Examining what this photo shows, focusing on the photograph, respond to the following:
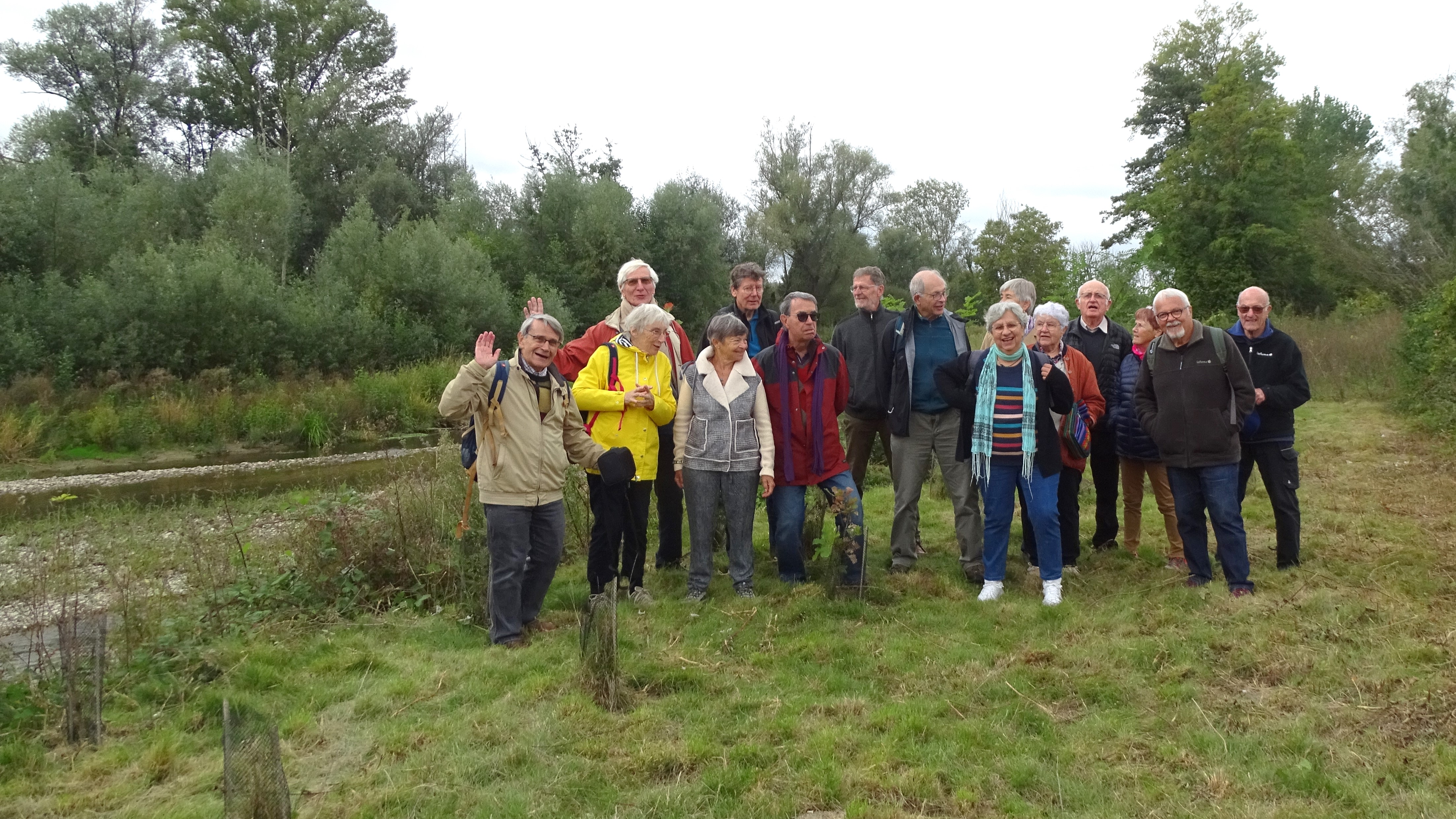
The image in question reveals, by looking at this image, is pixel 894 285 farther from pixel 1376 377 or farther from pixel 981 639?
pixel 981 639

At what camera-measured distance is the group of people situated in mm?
5512

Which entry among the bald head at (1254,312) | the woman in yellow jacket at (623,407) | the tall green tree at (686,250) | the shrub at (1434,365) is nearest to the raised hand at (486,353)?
the woman in yellow jacket at (623,407)

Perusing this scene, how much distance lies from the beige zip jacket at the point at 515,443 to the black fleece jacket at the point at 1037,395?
2.62 m

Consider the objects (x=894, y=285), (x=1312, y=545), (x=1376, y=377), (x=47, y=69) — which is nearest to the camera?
(x=1312, y=545)

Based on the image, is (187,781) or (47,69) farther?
(47,69)

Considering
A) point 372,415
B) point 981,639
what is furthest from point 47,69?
point 981,639

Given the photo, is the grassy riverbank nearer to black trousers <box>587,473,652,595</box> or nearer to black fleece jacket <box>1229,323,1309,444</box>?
black trousers <box>587,473,652,595</box>

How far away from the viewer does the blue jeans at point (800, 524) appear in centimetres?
600

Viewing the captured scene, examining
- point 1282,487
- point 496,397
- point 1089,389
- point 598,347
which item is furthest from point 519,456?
point 1282,487

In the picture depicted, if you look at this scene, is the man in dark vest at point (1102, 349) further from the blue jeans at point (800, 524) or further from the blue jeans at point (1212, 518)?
the blue jeans at point (800, 524)

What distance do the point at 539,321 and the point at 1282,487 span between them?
495 centimetres

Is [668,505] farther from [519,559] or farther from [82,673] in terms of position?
[82,673]

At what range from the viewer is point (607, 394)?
5.78 meters

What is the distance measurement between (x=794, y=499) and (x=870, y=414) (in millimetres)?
1053
